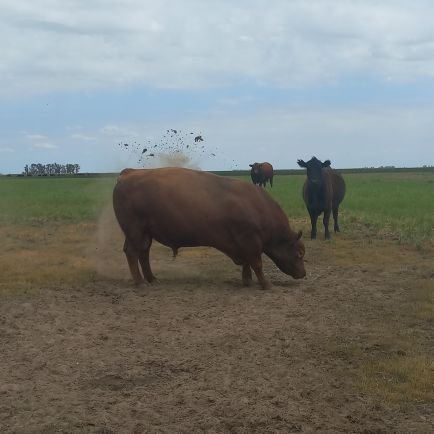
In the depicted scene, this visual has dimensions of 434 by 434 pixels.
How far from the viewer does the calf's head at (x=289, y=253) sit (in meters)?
10.1

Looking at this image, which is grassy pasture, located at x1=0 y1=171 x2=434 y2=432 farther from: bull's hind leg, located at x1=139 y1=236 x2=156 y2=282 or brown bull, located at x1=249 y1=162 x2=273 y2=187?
brown bull, located at x1=249 y1=162 x2=273 y2=187

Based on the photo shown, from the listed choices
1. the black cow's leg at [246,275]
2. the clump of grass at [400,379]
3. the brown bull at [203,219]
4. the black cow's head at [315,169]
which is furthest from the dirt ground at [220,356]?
the black cow's head at [315,169]

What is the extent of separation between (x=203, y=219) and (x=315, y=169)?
6.33 metres

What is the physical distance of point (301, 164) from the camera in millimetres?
15781

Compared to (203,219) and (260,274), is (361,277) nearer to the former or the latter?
(260,274)

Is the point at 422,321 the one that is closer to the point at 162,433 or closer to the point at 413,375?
the point at 413,375

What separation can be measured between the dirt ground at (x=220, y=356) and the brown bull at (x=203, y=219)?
485 millimetres

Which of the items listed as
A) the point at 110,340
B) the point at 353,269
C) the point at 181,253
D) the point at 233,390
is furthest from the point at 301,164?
the point at 233,390

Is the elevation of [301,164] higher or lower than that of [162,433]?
higher

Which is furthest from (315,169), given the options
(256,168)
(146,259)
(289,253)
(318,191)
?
(256,168)

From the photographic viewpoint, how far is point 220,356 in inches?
248

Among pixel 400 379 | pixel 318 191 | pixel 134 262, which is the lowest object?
pixel 400 379

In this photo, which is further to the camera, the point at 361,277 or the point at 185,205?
the point at 361,277

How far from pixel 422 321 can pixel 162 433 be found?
4120 millimetres
